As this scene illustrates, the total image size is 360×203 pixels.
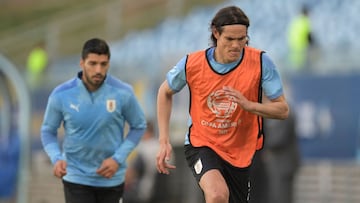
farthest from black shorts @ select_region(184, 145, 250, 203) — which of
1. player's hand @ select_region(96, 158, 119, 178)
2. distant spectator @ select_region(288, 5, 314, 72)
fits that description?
distant spectator @ select_region(288, 5, 314, 72)

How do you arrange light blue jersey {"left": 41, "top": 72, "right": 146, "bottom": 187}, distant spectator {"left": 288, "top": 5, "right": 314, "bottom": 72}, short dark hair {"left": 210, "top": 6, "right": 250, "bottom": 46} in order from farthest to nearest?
distant spectator {"left": 288, "top": 5, "right": 314, "bottom": 72} < light blue jersey {"left": 41, "top": 72, "right": 146, "bottom": 187} < short dark hair {"left": 210, "top": 6, "right": 250, "bottom": 46}

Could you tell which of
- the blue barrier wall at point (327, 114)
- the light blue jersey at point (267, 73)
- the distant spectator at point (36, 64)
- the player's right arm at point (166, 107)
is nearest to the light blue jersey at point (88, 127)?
the player's right arm at point (166, 107)

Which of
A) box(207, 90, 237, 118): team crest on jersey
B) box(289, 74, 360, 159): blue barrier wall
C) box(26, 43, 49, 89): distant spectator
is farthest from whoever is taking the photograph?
box(26, 43, 49, 89): distant spectator

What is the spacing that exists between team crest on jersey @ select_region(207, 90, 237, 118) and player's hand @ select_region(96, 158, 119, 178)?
1452 mm

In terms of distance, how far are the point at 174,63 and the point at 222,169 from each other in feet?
25.4

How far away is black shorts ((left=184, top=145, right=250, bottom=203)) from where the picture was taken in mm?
7910

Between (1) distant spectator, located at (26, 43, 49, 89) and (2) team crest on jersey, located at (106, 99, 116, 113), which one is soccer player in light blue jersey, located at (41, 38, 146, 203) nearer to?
(2) team crest on jersey, located at (106, 99, 116, 113)

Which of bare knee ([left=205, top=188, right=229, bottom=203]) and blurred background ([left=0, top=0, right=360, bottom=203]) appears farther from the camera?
blurred background ([left=0, top=0, right=360, bottom=203])

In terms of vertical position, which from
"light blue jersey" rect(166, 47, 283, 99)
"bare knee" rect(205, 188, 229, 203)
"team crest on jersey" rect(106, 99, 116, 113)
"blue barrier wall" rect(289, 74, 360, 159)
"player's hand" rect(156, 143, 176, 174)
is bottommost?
"blue barrier wall" rect(289, 74, 360, 159)

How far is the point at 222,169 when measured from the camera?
26.1ft

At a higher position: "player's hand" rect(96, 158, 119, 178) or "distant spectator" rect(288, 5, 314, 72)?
"distant spectator" rect(288, 5, 314, 72)

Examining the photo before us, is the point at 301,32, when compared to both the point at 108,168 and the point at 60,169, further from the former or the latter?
the point at 60,169

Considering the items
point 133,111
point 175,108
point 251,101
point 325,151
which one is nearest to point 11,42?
point 175,108

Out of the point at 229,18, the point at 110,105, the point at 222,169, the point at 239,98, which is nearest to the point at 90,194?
the point at 110,105
